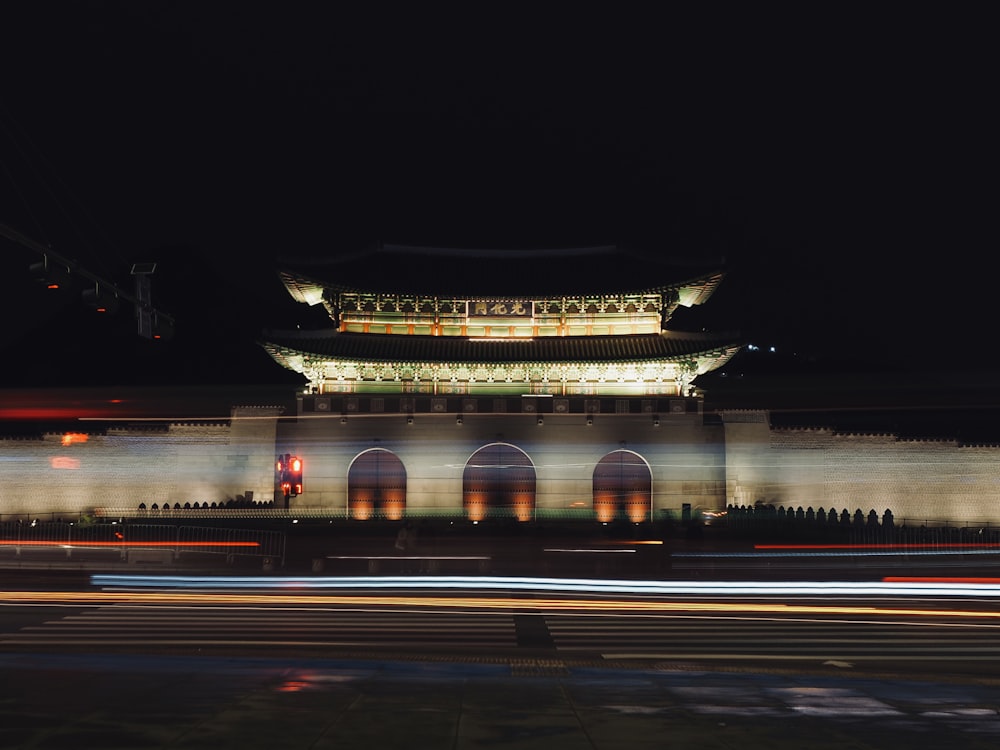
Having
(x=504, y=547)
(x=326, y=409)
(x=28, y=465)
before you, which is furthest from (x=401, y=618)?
(x=28, y=465)

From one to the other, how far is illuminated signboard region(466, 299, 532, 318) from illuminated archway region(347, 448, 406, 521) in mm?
6344

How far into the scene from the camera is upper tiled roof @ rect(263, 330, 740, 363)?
1430 inches

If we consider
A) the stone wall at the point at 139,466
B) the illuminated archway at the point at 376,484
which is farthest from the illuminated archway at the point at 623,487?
the stone wall at the point at 139,466

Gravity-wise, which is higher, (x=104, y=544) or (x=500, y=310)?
(x=500, y=310)

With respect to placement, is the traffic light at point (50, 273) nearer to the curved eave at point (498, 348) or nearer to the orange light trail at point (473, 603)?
the orange light trail at point (473, 603)

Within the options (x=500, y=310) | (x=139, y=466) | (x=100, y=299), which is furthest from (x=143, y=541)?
(x=500, y=310)

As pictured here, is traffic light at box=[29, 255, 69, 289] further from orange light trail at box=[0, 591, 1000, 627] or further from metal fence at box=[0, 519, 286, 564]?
metal fence at box=[0, 519, 286, 564]

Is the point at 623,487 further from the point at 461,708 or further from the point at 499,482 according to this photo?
the point at 461,708

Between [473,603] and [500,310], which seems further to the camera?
[500,310]

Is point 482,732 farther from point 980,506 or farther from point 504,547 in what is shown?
point 980,506

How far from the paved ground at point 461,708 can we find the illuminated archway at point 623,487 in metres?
25.7

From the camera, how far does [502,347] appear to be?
37.8m

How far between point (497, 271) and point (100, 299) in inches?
980

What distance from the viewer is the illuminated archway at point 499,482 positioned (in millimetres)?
36156
